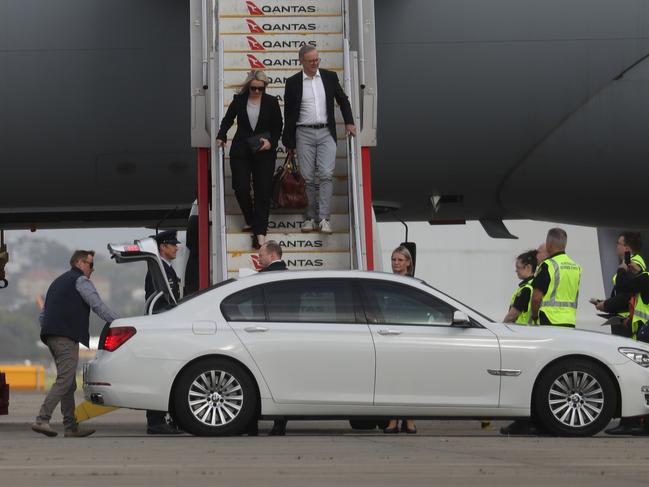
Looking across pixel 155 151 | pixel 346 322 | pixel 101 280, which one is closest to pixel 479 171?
pixel 155 151

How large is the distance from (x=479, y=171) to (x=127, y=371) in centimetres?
523

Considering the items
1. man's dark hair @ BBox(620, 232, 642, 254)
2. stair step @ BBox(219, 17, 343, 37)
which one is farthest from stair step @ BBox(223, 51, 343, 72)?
man's dark hair @ BBox(620, 232, 642, 254)

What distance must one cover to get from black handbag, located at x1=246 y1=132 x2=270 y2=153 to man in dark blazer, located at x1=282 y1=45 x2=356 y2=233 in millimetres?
276

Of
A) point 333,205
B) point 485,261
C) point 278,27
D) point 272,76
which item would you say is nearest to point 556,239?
point 333,205

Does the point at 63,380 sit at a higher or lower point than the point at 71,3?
lower

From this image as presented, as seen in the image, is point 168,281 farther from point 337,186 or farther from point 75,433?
point 75,433

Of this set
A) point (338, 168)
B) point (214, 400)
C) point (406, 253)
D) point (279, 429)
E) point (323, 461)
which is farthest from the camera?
point (338, 168)

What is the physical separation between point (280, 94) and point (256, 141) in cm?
133

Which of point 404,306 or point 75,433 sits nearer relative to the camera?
point 404,306

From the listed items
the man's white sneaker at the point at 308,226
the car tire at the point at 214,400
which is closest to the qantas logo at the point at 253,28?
the man's white sneaker at the point at 308,226

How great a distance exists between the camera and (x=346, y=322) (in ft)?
34.6

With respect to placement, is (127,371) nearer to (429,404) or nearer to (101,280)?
(429,404)

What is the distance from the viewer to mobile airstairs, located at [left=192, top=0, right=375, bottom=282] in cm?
1209

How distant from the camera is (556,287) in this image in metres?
11.9
